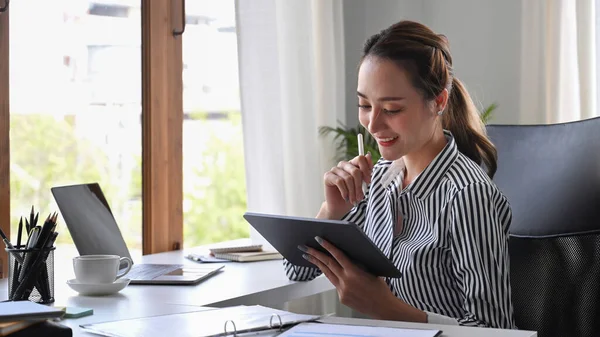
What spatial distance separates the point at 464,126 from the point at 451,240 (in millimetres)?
340

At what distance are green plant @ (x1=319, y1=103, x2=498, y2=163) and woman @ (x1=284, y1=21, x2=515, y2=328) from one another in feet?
4.15

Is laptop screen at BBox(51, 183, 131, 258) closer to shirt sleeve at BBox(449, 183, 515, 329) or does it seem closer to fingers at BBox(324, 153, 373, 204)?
fingers at BBox(324, 153, 373, 204)

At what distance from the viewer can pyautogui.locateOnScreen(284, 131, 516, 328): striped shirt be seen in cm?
149

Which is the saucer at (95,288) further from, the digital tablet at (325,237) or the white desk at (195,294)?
the digital tablet at (325,237)

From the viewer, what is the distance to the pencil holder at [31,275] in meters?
1.50

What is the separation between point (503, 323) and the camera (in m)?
1.48

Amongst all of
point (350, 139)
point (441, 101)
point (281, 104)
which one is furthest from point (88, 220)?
point (350, 139)

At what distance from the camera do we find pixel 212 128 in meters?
2.96

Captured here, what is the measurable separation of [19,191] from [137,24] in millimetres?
709

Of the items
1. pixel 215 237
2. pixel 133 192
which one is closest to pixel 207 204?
pixel 215 237

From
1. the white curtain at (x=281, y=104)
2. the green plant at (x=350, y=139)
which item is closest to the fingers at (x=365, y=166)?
the white curtain at (x=281, y=104)

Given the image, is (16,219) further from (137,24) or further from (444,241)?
(444,241)

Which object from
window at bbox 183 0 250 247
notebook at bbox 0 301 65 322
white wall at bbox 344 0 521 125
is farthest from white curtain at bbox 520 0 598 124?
notebook at bbox 0 301 65 322

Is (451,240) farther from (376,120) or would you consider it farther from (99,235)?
(99,235)
